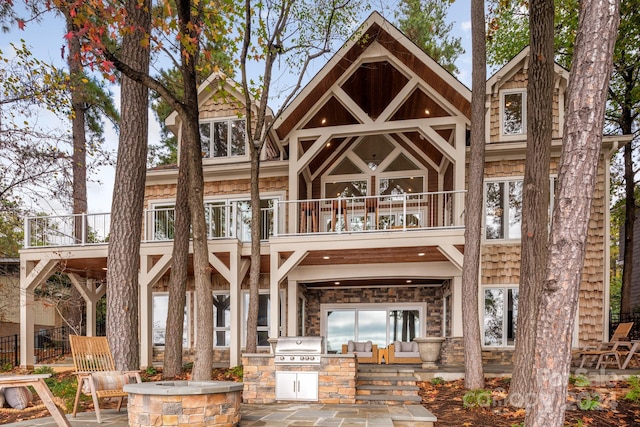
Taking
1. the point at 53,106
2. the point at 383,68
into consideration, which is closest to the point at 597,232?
the point at 383,68

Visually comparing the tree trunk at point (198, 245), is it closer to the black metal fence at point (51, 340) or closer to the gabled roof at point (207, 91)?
the gabled roof at point (207, 91)

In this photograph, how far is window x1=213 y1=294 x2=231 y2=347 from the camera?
12.3 meters

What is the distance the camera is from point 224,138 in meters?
12.4

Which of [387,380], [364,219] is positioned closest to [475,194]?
[387,380]

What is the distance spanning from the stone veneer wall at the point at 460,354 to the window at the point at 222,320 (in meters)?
5.89

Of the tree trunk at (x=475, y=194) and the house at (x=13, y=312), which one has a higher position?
the tree trunk at (x=475, y=194)

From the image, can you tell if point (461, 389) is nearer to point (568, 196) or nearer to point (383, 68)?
point (568, 196)

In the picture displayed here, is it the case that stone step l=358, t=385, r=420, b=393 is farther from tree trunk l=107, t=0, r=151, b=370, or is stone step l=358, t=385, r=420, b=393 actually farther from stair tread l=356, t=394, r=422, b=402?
tree trunk l=107, t=0, r=151, b=370

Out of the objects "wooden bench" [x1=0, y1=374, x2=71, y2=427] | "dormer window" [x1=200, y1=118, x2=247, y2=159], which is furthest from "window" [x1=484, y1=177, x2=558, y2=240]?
"wooden bench" [x1=0, y1=374, x2=71, y2=427]

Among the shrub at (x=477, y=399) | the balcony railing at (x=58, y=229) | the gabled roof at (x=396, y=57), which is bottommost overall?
the shrub at (x=477, y=399)

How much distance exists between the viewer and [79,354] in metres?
6.04

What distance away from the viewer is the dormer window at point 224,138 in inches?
480

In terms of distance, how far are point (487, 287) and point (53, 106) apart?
11287mm

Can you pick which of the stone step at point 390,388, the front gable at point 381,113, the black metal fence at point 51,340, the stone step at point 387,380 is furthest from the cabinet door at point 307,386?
the black metal fence at point 51,340
